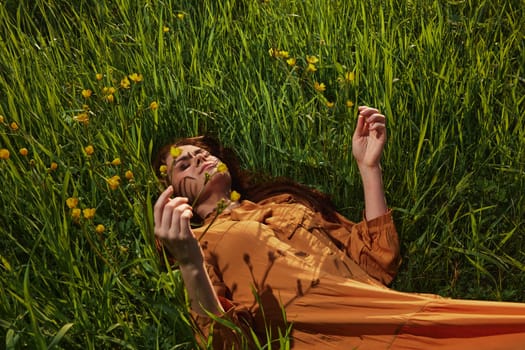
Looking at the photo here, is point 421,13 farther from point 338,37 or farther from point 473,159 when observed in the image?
point 473,159

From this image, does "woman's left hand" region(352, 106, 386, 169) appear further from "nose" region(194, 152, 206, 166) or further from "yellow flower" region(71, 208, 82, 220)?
"yellow flower" region(71, 208, 82, 220)

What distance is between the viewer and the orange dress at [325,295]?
2.05 m

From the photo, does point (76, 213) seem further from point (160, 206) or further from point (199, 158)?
point (199, 158)

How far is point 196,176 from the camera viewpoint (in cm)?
255

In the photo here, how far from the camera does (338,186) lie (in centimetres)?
283

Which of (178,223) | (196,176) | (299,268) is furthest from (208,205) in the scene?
(178,223)

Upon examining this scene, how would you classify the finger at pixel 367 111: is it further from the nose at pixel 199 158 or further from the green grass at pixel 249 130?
the nose at pixel 199 158

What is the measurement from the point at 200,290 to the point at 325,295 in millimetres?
407

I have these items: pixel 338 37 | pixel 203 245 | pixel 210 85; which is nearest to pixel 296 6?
pixel 338 37

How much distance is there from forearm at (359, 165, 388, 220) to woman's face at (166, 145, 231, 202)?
485 mm

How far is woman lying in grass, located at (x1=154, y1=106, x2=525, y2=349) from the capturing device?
1999 mm

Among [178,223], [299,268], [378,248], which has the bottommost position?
[378,248]

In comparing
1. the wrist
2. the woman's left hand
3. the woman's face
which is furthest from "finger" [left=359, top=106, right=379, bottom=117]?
the woman's face

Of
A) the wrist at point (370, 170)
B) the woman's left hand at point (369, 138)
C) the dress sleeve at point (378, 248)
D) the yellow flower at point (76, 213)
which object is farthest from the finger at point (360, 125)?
the yellow flower at point (76, 213)
